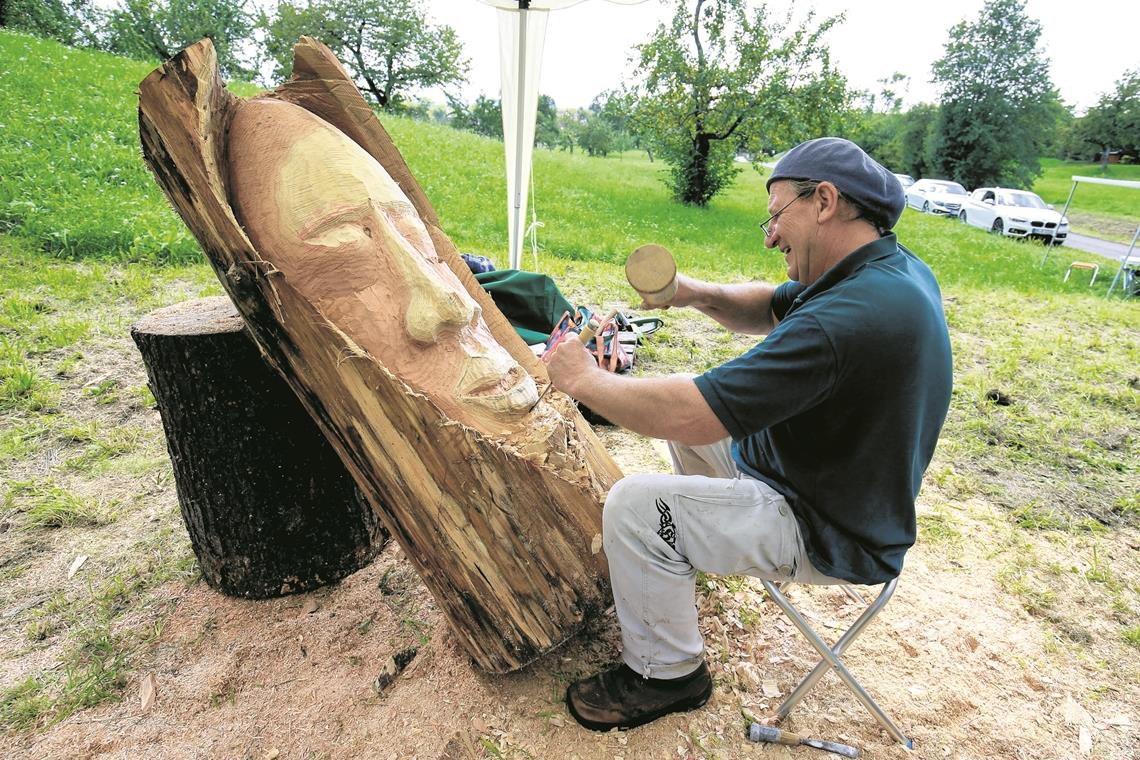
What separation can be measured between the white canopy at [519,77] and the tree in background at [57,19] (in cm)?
2732

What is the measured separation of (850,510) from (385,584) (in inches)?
58.5

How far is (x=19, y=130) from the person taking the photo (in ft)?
22.2

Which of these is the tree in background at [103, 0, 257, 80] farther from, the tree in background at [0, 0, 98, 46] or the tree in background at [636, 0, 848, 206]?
the tree in background at [636, 0, 848, 206]

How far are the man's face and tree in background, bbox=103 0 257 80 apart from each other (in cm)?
3114

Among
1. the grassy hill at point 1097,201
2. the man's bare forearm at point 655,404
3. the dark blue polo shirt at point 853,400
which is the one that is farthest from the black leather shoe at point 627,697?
the grassy hill at point 1097,201

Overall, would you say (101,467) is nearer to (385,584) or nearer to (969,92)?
(385,584)

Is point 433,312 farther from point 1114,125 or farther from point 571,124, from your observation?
point 571,124

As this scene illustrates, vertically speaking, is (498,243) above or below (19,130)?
below

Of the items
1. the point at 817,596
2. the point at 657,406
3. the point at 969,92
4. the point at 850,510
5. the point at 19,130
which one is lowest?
the point at 817,596

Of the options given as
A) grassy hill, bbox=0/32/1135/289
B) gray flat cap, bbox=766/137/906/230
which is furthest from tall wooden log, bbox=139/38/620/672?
grassy hill, bbox=0/32/1135/289

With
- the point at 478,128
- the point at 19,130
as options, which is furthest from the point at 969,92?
the point at 19,130

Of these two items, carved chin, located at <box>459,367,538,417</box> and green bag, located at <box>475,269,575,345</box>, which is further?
green bag, located at <box>475,269,575,345</box>

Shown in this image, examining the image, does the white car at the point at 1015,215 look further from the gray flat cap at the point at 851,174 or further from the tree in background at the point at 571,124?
the tree in background at the point at 571,124

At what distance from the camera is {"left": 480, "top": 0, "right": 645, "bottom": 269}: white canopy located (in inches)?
149
